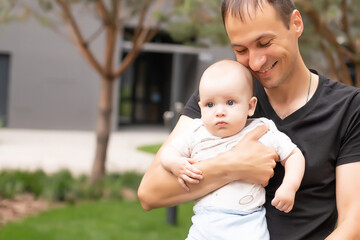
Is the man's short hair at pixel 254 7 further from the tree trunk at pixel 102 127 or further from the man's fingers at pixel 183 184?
the tree trunk at pixel 102 127

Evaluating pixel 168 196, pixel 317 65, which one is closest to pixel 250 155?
Result: pixel 168 196

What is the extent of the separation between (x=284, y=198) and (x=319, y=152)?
214mm

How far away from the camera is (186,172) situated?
1.80 meters

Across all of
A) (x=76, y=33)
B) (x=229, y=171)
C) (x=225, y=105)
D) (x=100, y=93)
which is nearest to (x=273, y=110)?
(x=225, y=105)

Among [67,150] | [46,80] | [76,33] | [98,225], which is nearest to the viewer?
[98,225]

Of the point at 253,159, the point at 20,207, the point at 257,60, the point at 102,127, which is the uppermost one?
the point at 257,60

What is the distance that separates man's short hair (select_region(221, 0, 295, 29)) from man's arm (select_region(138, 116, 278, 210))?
1.35ft

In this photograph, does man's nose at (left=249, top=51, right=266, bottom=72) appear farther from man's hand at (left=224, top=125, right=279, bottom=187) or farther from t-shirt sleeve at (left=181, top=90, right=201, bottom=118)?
t-shirt sleeve at (left=181, top=90, right=201, bottom=118)

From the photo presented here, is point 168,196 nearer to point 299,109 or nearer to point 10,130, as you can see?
point 299,109

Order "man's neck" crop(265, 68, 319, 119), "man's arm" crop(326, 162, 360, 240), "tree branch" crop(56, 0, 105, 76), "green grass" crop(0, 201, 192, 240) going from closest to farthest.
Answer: "man's arm" crop(326, 162, 360, 240) < "man's neck" crop(265, 68, 319, 119) < "green grass" crop(0, 201, 192, 240) < "tree branch" crop(56, 0, 105, 76)

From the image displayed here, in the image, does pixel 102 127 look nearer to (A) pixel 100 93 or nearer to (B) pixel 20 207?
(B) pixel 20 207

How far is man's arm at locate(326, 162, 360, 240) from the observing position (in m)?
1.60

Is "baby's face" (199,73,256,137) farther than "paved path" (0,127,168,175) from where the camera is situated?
No

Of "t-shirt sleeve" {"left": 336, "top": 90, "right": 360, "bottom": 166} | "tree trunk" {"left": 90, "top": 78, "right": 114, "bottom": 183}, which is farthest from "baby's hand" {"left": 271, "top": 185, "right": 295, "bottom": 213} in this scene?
"tree trunk" {"left": 90, "top": 78, "right": 114, "bottom": 183}
